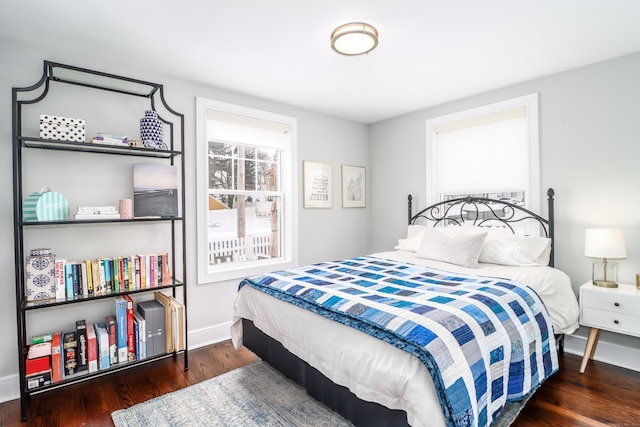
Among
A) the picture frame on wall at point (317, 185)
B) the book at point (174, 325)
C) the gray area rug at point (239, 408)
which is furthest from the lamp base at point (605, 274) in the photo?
the book at point (174, 325)

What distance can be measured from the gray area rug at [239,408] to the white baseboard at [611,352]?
1214 mm

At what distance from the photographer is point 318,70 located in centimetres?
286

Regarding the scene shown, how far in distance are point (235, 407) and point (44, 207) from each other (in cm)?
181

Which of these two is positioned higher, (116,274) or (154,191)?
(154,191)

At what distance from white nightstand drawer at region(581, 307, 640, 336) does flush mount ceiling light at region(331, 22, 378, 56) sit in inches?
101

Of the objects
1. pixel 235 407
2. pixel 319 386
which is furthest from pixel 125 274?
pixel 319 386

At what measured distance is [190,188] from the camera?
307 cm

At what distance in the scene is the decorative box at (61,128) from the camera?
7.16ft

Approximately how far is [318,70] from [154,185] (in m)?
1.68

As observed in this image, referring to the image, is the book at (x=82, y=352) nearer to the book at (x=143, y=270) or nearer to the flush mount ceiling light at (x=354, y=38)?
the book at (x=143, y=270)

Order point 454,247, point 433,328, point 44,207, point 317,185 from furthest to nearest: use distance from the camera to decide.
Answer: point 317,185
point 454,247
point 44,207
point 433,328

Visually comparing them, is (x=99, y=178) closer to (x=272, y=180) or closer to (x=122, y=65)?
(x=122, y=65)

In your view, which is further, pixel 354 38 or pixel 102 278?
pixel 102 278

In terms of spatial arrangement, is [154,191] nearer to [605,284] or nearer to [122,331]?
[122,331]
